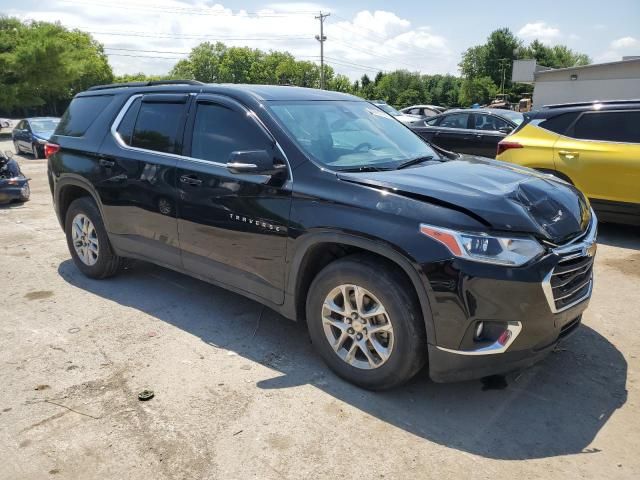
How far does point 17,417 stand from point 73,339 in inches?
39.8

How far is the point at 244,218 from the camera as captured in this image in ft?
11.9

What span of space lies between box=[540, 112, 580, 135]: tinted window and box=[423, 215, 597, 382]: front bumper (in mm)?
4438

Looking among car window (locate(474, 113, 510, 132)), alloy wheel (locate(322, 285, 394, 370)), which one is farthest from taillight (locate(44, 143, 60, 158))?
car window (locate(474, 113, 510, 132))

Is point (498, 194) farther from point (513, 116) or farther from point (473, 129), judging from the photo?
point (513, 116)

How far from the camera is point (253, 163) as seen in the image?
3348 mm

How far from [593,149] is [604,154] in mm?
145

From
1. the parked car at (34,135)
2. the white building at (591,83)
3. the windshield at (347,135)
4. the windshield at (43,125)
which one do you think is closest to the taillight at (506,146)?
the windshield at (347,135)

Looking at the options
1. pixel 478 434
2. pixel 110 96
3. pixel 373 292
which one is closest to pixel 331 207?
pixel 373 292

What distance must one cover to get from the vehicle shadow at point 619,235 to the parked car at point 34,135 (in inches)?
628

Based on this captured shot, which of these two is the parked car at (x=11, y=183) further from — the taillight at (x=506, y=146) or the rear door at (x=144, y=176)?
the taillight at (x=506, y=146)

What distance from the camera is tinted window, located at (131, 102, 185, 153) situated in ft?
13.8

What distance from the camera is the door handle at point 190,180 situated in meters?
3.89

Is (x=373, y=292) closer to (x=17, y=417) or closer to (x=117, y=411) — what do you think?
(x=117, y=411)

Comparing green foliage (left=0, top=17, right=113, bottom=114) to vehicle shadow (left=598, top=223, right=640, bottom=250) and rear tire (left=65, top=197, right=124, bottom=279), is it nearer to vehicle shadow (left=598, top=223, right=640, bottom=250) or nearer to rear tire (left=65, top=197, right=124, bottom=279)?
rear tire (left=65, top=197, right=124, bottom=279)
